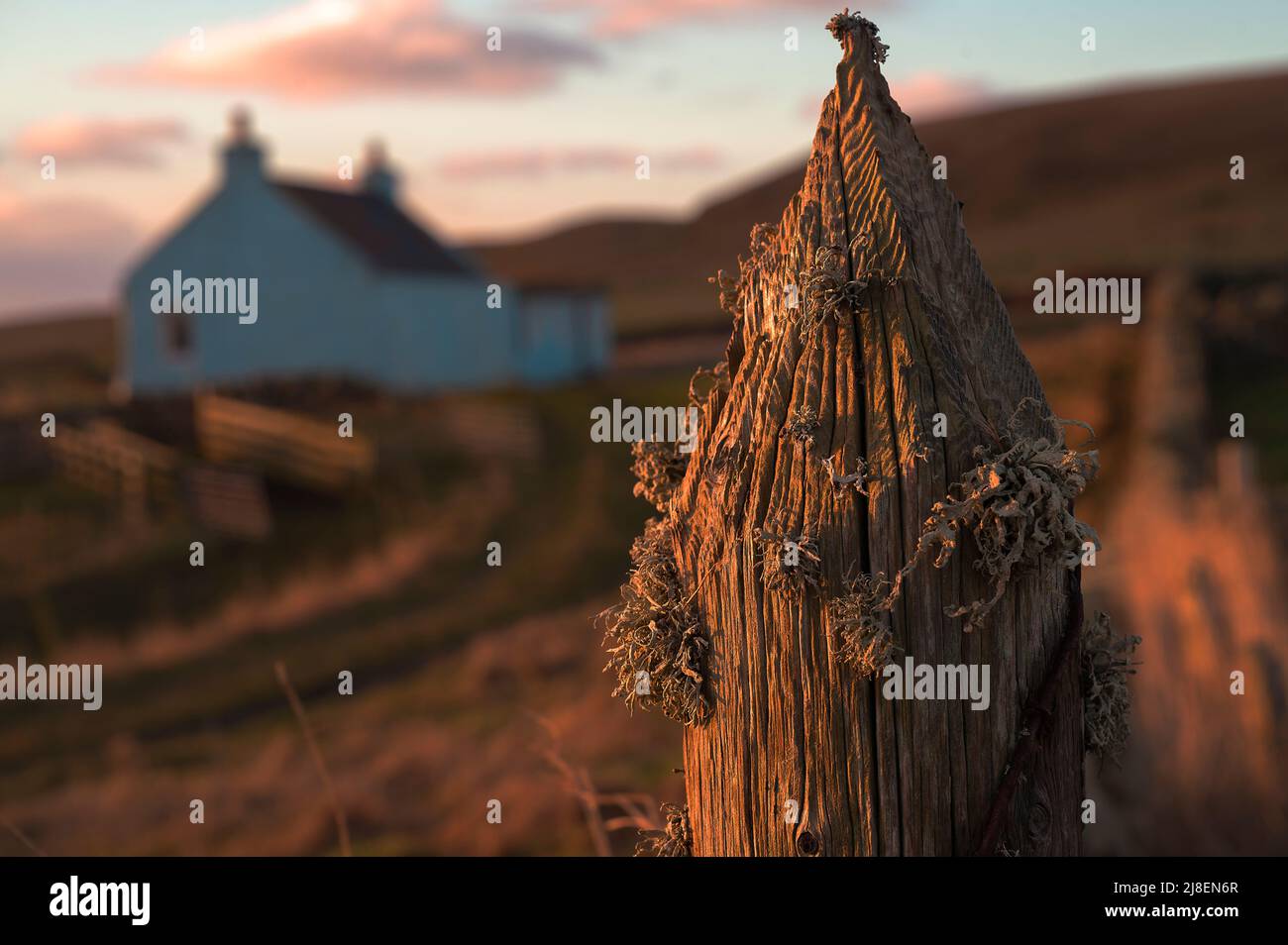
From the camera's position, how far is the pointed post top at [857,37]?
1.77 m

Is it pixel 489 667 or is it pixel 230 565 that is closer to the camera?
pixel 489 667

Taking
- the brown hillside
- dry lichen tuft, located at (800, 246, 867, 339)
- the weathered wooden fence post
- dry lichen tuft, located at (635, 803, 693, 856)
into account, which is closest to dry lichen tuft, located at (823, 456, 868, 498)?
the weathered wooden fence post

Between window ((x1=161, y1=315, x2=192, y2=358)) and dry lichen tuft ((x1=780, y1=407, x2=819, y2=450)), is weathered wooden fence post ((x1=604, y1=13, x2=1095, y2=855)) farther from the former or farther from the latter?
window ((x1=161, y1=315, x2=192, y2=358))

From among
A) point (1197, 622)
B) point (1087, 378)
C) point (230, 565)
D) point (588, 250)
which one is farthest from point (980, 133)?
point (1197, 622)

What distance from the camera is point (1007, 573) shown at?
1640mm

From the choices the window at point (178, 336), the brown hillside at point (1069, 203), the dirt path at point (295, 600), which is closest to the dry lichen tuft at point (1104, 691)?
the dirt path at point (295, 600)

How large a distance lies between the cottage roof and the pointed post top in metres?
30.0

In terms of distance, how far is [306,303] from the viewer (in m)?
31.1

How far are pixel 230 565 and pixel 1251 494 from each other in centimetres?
1498

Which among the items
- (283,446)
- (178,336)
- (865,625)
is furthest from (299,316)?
(865,625)

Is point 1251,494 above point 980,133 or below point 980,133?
below

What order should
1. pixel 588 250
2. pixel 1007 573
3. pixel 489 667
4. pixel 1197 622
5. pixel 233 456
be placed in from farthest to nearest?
pixel 588 250
pixel 233 456
pixel 489 667
pixel 1197 622
pixel 1007 573

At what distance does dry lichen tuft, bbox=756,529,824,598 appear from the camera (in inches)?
65.0
